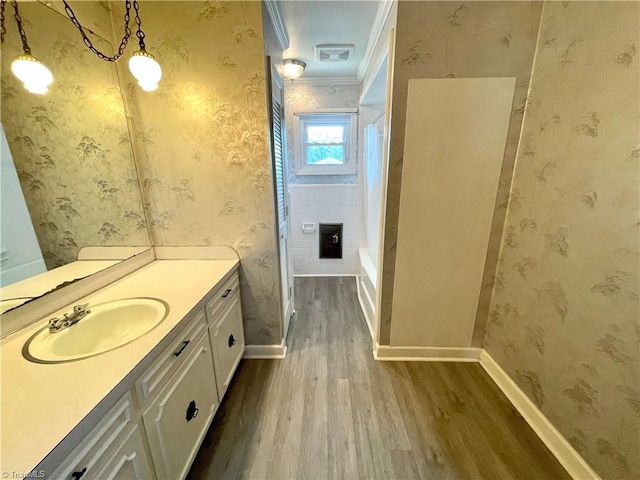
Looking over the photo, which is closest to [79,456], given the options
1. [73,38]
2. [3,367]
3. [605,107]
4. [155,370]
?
[155,370]

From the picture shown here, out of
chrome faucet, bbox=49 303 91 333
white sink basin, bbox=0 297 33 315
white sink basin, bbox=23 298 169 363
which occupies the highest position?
white sink basin, bbox=0 297 33 315

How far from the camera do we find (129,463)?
810mm

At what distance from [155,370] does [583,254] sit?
6.11 feet

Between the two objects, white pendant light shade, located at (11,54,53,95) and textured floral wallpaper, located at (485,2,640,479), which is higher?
white pendant light shade, located at (11,54,53,95)

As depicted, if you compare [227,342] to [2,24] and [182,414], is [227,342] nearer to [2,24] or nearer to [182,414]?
[182,414]

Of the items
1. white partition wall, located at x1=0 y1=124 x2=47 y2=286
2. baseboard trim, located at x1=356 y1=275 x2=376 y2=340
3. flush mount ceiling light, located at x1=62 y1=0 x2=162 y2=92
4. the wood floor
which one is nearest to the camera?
white partition wall, located at x1=0 y1=124 x2=47 y2=286

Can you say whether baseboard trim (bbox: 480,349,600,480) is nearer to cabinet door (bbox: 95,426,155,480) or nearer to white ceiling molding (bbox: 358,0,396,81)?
cabinet door (bbox: 95,426,155,480)

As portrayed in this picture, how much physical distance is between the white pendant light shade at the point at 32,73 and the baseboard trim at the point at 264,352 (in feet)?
6.02

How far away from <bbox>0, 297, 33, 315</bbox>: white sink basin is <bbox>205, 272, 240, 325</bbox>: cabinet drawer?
670 millimetres

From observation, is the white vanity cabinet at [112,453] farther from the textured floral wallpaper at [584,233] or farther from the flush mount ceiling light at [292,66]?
the flush mount ceiling light at [292,66]

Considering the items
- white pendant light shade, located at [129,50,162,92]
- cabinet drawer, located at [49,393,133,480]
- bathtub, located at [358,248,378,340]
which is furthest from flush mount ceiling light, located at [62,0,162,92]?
bathtub, located at [358,248,378,340]

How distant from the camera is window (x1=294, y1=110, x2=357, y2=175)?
315 cm

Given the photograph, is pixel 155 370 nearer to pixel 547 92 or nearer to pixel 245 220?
pixel 245 220

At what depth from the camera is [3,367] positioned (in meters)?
0.80
